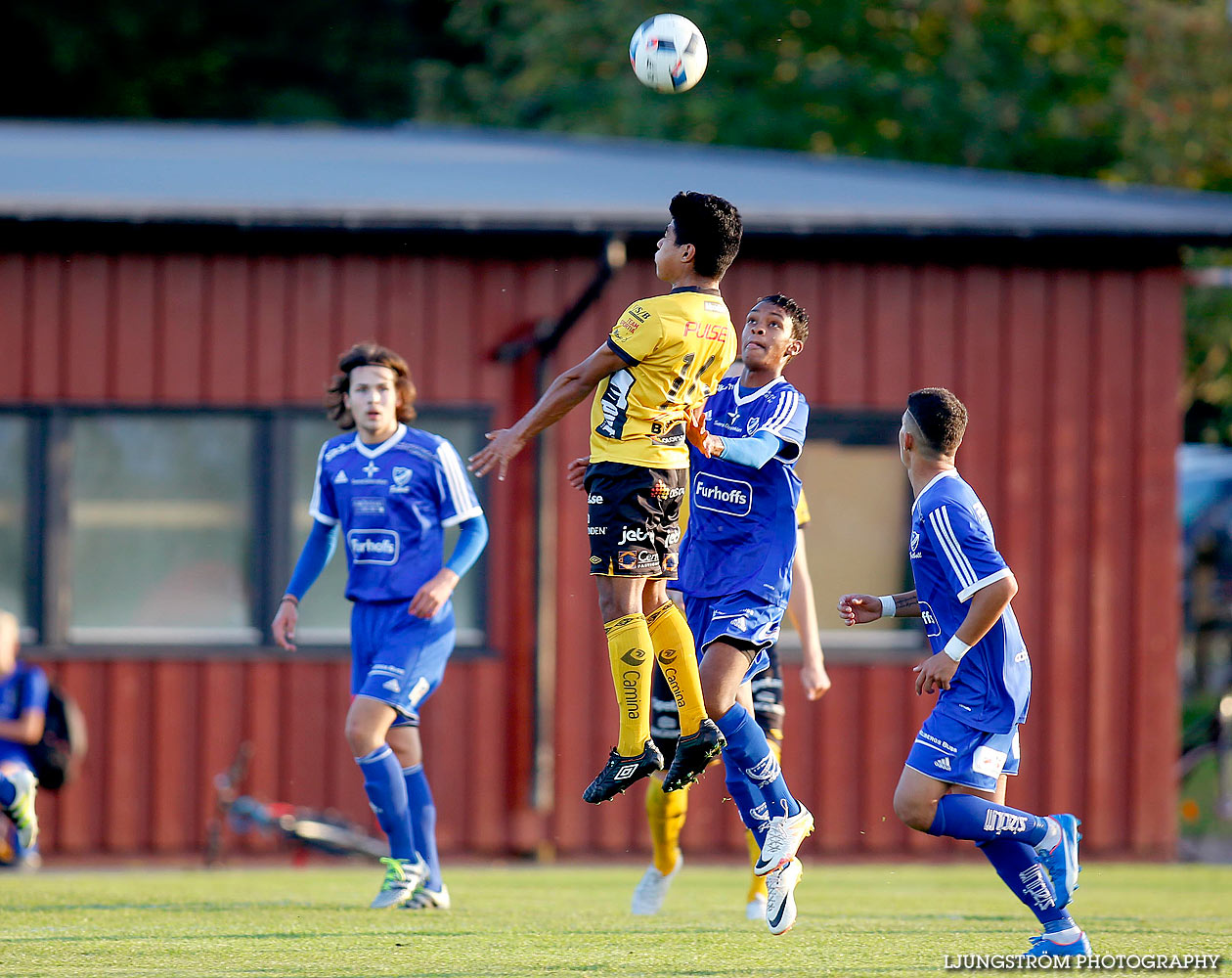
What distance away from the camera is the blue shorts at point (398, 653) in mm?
7012

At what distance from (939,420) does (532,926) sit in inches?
105

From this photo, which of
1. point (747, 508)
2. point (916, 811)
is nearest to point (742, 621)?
point (747, 508)

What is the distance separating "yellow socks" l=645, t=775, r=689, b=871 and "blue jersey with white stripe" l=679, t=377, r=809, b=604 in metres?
1.31

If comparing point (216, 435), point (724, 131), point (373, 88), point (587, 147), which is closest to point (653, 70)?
point (216, 435)

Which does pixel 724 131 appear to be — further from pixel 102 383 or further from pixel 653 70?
pixel 653 70

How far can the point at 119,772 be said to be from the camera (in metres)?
11.1

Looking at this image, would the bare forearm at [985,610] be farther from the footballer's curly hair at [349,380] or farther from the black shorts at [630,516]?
the footballer's curly hair at [349,380]

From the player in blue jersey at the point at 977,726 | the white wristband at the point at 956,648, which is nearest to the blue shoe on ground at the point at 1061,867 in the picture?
the player in blue jersey at the point at 977,726

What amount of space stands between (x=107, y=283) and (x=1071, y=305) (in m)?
6.64

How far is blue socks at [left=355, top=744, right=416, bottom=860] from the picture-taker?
6949mm

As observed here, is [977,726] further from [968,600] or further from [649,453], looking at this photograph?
[649,453]

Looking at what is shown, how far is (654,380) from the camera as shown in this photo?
600 cm

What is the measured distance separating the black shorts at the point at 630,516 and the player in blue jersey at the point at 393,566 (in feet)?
3.76

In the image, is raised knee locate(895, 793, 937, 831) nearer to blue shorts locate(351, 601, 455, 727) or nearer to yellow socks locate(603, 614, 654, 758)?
yellow socks locate(603, 614, 654, 758)
